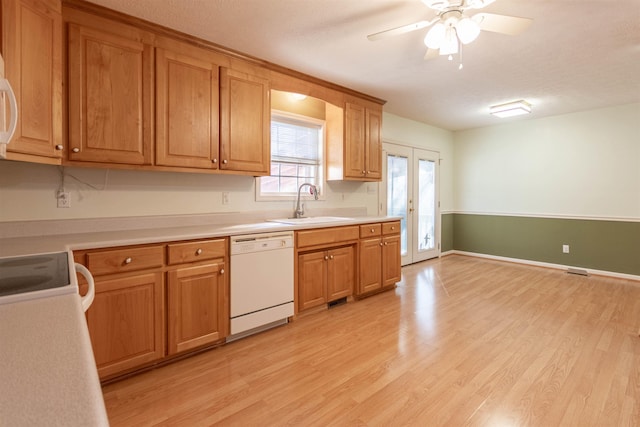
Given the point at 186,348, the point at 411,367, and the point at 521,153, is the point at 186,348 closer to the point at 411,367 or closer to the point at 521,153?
the point at 411,367

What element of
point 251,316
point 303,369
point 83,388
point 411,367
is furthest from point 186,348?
point 83,388

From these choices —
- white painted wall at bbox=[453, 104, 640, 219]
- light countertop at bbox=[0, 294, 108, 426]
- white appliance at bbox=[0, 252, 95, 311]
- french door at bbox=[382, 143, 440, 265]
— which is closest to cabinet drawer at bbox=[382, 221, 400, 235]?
french door at bbox=[382, 143, 440, 265]

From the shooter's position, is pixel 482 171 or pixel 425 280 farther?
pixel 482 171

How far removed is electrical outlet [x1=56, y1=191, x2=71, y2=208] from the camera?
223 cm

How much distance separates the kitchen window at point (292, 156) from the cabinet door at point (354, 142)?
34 cm

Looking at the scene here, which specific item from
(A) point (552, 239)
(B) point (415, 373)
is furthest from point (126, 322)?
(A) point (552, 239)

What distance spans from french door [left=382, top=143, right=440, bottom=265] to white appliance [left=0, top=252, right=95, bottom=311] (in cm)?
410

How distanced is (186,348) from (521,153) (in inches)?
215

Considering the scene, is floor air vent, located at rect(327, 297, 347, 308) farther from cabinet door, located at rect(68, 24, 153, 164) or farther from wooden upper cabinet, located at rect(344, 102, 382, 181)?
cabinet door, located at rect(68, 24, 153, 164)

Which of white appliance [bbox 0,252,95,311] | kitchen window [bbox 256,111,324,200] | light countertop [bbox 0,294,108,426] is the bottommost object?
light countertop [bbox 0,294,108,426]

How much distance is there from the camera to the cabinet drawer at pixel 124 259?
75.1 inches

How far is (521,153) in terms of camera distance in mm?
5266

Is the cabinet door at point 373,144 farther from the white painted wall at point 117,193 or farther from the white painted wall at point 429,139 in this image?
the white painted wall at point 117,193

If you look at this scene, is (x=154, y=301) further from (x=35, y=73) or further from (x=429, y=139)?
(x=429, y=139)
